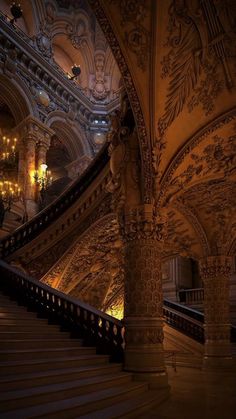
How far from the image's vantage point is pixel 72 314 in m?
7.54

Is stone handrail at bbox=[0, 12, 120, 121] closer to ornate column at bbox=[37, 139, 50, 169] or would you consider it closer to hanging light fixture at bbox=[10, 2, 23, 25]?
hanging light fixture at bbox=[10, 2, 23, 25]

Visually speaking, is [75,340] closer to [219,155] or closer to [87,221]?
[87,221]

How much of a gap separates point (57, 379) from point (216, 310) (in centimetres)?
650

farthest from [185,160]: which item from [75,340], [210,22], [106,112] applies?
[106,112]

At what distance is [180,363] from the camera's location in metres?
10.5

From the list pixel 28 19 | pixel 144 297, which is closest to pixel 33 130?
pixel 28 19

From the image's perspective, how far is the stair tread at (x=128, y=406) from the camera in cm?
421

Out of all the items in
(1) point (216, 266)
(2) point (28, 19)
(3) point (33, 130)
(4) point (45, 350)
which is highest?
(2) point (28, 19)

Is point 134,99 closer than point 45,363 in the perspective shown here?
No

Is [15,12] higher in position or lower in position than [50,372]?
higher

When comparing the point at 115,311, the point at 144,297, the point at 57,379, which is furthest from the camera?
the point at 115,311

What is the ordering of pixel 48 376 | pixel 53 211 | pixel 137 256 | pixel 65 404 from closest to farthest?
pixel 65 404
pixel 48 376
pixel 137 256
pixel 53 211

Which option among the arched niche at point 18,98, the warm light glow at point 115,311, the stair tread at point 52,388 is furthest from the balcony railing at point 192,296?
the stair tread at point 52,388

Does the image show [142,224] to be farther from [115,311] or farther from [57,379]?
[115,311]
